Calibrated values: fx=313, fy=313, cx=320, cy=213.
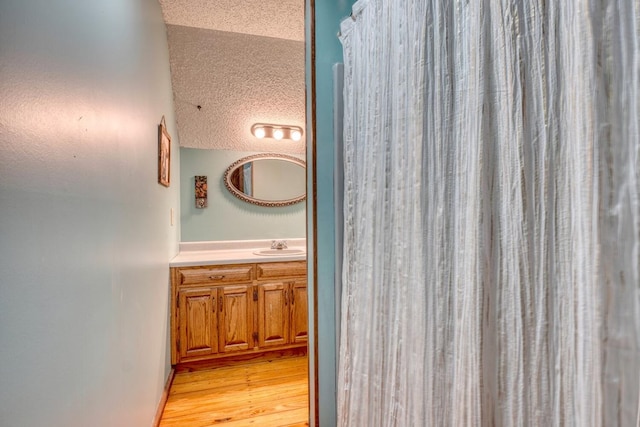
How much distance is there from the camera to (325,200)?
4.81 ft

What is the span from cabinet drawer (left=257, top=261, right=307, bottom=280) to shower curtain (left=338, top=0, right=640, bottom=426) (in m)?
1.61

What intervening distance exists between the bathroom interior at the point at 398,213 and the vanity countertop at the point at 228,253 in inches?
30.0

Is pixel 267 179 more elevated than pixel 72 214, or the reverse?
pixel 267 179

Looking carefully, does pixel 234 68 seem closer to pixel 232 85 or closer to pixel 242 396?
pixel 232 85

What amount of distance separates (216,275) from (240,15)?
6.11 ft

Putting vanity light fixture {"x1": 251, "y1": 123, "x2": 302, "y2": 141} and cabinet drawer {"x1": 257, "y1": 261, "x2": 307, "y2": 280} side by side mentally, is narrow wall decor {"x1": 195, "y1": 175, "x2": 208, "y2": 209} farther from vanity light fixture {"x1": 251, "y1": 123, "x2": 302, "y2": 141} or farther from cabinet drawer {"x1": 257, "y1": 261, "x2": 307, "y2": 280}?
cabinet drawer {"x1": 257, "y1": 261, "x2": 307, "y2": 280}

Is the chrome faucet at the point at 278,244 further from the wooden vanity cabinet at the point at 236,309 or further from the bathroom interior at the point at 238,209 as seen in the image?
the wooden vanity cabinet at the point at 236,309

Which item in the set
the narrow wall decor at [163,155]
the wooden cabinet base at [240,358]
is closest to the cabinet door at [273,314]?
the wooden cabinet base at [240,358]

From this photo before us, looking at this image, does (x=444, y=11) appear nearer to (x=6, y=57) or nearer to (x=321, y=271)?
(x=6, y=57)

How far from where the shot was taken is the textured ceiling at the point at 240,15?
1.95m

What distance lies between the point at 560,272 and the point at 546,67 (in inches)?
14.3

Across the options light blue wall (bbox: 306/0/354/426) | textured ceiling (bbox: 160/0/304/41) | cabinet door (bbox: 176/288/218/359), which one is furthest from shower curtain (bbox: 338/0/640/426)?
cabinet door (bbox: 176/288/218/359)

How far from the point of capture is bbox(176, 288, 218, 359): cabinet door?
237 centimetres

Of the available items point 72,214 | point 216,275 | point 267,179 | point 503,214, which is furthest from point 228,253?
point 503,214
